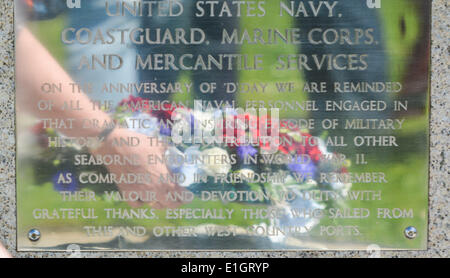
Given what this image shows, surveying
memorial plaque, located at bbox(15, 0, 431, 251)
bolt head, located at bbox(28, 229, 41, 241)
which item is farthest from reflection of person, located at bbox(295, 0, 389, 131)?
bolt head, located at bbox(28, 229, 41, 241)

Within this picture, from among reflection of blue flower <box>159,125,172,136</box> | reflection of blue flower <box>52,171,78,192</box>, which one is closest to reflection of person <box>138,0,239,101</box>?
reflection of blue flower <box>159,125,172,136</box>

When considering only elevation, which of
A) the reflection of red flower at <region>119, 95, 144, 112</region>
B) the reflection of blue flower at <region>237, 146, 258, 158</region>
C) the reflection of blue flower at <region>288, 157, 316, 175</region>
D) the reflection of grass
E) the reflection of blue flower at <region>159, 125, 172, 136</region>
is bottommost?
the reflection of grass

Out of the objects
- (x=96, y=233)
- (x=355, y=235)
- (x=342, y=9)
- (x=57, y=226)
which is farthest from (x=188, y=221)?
(x=342, y=9)

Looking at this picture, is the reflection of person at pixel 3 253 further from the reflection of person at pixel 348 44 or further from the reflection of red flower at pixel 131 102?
the reflection of person at pixel 348 44

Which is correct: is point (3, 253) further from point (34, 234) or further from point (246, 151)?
point (246, 151)

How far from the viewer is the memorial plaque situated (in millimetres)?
1814

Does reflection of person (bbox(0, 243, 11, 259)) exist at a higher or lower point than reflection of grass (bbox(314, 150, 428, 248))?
lower

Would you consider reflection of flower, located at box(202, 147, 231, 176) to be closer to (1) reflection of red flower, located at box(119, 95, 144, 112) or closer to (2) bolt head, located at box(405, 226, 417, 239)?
(1) reflection of red flower, located at box(119, 95, 144, 112)

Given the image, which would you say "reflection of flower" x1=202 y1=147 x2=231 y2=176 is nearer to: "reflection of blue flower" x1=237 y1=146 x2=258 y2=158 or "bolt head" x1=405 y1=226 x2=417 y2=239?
"reflection of blue flower" x1=237 y1=146 x2=258 y2=158

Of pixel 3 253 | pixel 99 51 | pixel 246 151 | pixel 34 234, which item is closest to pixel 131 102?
pixel 99 51

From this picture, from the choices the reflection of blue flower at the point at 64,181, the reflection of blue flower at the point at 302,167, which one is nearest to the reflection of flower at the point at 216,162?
the reflection of blue flower at the point at 302,167

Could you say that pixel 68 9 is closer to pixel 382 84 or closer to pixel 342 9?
pixel 342 9

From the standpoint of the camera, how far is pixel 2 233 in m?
1.89

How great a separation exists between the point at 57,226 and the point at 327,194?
120cm
